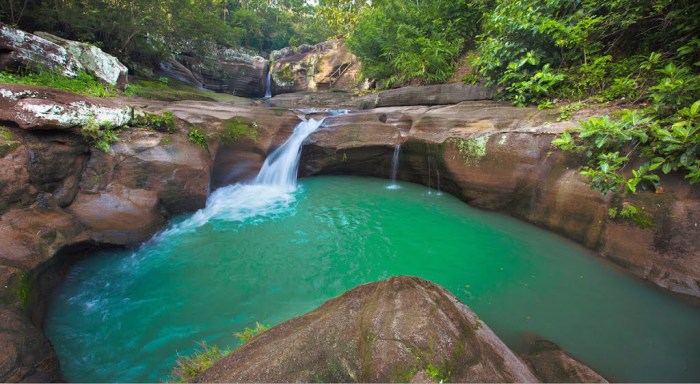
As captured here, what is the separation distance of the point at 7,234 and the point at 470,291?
611 cm

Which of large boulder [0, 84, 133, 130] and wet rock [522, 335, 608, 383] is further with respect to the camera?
large boulder [0, 84, 133, 130]

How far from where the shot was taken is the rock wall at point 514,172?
370 centimetres

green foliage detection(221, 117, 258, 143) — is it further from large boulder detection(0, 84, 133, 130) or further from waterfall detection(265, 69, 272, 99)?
waterfall detection(265, 69, 272, 99)

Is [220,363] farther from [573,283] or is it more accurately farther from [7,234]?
[573,283]

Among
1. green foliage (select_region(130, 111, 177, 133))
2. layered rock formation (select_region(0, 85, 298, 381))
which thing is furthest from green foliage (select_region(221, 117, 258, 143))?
green foliage (select_region(130, 111, 177, 133))

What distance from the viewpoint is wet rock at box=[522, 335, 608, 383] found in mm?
2217

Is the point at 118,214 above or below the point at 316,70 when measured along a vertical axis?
below

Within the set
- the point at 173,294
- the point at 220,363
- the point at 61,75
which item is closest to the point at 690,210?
the point at 220,363

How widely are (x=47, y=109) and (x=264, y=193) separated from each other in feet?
14.2

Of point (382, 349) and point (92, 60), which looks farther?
point (92, 60)

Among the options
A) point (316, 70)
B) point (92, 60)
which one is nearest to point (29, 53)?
point (92, 60)

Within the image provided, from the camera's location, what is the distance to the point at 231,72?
1922 centimetres

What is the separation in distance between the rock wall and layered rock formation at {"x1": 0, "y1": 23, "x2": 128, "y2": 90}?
20.3 feet

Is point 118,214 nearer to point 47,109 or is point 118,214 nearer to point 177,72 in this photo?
point 47,109
